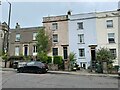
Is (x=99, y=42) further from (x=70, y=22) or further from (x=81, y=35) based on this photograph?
(x=70, y=22)

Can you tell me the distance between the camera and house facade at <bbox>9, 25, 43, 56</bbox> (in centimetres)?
4419

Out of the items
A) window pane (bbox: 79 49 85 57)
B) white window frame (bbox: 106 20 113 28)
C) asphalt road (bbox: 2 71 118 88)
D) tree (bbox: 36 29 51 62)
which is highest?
white window frame (bbox: 106 20 113 28)

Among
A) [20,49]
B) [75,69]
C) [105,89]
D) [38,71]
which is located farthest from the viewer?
[20,49]

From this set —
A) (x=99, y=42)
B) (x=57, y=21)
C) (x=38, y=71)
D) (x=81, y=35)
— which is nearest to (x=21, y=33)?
(x=57, y=21)

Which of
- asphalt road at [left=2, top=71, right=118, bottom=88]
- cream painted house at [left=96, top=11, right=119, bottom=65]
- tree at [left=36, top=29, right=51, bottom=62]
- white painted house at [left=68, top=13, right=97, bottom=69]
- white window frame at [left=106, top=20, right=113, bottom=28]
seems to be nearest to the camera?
asphalt road at [left=2, top=71, right=118, bottom=88]

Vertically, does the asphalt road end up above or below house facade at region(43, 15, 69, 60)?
below

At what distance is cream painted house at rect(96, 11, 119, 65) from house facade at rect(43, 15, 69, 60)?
6.07 metres

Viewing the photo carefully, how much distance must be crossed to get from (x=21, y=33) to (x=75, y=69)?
1682 cm

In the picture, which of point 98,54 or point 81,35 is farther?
point 81,35

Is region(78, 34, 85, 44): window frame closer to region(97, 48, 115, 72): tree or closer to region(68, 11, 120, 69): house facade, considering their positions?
region(68, 11, 120, 69): house facade

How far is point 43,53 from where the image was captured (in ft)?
129

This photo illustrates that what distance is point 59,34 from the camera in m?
42.1

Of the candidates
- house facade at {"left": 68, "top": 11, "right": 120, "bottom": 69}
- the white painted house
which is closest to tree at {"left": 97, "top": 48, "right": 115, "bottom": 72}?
house facade at {"left": 68, "top": 11, "right": 120, "bottom": 69}

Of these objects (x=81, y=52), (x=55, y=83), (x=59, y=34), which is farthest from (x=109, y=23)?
(x=55, y=83)
